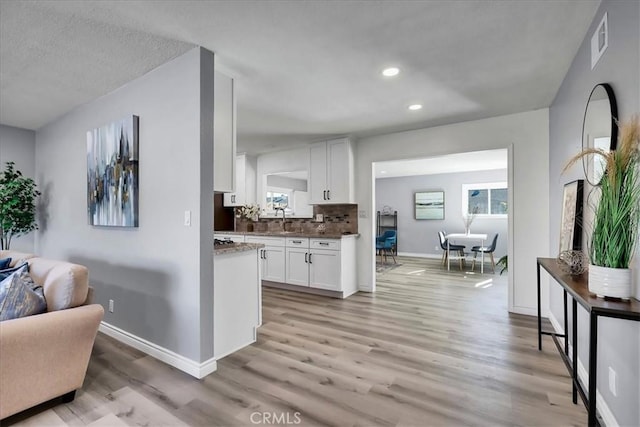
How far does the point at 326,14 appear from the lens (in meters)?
1.88

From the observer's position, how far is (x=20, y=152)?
4195mm

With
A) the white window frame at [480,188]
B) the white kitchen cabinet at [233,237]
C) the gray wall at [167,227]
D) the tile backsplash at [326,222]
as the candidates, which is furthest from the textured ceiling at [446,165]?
the gray wall at [167,227]

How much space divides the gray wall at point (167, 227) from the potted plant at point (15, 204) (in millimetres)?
1447

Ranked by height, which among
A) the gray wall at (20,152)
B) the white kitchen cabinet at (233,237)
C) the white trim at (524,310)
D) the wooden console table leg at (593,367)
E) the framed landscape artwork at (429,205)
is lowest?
the white trim at (524,310)

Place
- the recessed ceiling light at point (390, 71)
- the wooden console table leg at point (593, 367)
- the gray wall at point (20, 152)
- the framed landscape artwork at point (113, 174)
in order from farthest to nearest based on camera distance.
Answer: the gray wall at point (20, 152) < the framed landscape artwork at point (113, 174) < the recessed ceiling light at point (390, 71) < the wooden console table leg at point (593, 367)

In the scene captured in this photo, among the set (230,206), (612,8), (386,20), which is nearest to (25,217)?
(230,206)

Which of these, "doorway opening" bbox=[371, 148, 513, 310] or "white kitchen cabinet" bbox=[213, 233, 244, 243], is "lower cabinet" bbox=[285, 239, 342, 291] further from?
"doorway opening" bbox=[371, 148, 513, 310]

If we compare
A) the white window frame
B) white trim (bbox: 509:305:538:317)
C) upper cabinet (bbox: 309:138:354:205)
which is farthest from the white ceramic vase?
the white window frame

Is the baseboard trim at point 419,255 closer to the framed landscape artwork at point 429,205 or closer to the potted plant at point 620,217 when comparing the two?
the framed landscape artwork at point 429,205

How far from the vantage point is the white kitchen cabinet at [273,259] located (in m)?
4.96

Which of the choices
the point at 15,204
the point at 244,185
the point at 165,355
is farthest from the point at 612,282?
the point at 15,204

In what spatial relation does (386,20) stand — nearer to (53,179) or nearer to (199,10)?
(199,10)

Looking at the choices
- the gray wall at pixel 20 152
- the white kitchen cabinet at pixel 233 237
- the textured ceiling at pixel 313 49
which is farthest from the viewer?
the white kitchen cabinet at pixel 233 237

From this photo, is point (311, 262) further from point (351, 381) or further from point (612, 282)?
point (612, 282)
